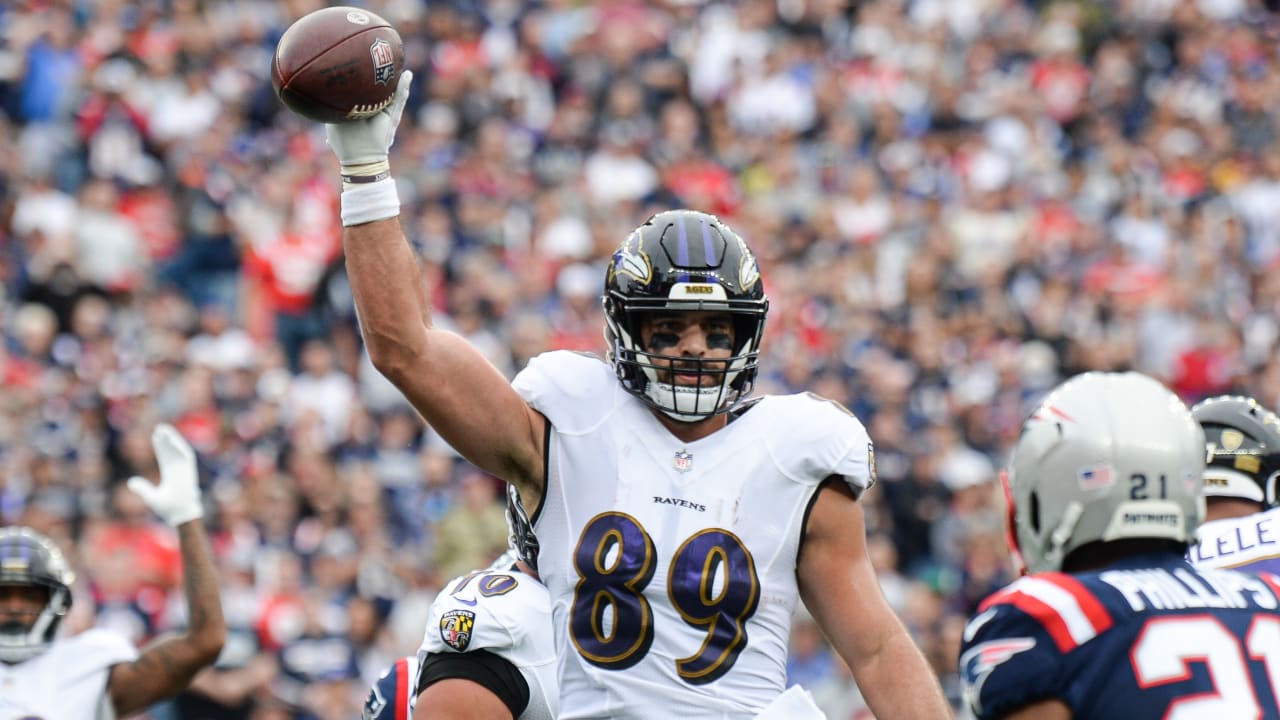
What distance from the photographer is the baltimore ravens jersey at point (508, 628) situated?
431 centimetres

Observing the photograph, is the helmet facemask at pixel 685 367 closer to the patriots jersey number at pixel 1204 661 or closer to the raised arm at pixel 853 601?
the raised arm at pixel 853 601

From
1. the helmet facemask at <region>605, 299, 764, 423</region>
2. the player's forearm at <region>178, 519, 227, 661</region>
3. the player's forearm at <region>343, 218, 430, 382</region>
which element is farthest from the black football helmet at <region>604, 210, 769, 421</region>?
the player's forearm at <region>178, 519, 227, 661</region>

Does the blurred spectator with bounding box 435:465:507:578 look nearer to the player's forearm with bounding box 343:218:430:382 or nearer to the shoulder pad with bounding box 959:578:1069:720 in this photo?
the player's forearm with bounding box 343:218:430:382

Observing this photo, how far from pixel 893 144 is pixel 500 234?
3.41 m

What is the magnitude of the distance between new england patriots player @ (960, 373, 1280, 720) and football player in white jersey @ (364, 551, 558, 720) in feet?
4.55

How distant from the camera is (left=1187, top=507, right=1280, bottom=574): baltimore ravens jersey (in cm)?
461

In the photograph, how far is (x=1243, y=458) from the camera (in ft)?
16.4

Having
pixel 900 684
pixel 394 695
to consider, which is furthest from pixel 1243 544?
pixel 394 695

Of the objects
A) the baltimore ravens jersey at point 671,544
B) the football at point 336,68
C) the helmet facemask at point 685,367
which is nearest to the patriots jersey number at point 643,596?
the baltimore ravens jersey at point 671,544

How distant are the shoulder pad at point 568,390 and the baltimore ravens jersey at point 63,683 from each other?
2294mm

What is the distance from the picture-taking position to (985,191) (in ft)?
46.3

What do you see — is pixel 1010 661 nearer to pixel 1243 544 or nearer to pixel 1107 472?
pixel 1107 472

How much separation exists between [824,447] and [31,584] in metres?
2.79

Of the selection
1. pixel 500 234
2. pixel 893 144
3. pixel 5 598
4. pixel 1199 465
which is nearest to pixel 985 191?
pixel 893 144
